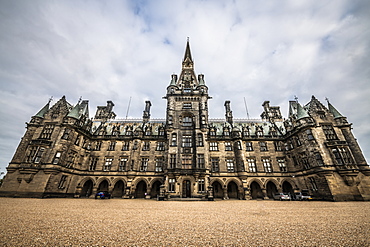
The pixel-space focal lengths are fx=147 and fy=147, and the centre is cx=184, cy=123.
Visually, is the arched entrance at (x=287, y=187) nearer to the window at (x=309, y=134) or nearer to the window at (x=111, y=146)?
the window at (x=309, y=134)

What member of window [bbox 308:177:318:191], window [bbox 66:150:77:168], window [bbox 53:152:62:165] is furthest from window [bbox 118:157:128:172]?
window [bbox 308:177:318:191]

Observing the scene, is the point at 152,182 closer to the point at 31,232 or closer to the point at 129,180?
the point at 129,180

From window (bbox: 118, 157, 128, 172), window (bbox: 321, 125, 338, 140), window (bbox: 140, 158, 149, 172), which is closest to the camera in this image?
window (bbox: 321, 125, 338, 140)

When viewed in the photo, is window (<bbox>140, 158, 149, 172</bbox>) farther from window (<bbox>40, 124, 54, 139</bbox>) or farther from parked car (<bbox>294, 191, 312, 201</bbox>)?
parked car (<bbox>294, 191, 312, 201</bbox>)

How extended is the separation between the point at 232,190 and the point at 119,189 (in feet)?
79.5

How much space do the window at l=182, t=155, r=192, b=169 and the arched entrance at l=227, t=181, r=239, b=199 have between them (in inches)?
421

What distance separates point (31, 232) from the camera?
19.1ft

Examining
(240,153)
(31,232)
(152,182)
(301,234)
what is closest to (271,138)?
(240,153)

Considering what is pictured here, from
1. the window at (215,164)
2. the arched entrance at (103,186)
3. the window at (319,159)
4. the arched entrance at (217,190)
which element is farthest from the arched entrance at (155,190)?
the window at (319,159)

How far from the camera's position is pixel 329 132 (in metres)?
26.8

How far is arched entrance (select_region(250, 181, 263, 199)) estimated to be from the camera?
30789 millimetres

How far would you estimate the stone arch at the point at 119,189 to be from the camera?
31066 mm

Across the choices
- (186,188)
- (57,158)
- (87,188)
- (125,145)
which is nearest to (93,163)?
(87,188)

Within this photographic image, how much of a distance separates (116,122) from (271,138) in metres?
38.9
